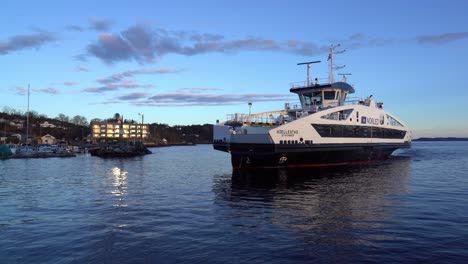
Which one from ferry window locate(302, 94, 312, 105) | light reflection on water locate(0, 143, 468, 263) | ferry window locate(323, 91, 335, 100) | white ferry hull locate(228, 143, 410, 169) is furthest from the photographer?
ferry window locate(302, 94, 312, 105)

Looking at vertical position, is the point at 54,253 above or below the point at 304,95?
below

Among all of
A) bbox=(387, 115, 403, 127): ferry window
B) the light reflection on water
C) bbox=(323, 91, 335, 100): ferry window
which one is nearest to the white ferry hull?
bbox=(323, 91, 335, 100): ferry window

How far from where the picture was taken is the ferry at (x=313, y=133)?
39.8m

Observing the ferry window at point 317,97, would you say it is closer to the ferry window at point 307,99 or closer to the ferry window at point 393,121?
the ferry window at point 307,99

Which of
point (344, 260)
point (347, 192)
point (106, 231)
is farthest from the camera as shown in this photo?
point (347, 192)

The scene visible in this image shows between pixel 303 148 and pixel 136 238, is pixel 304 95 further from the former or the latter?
pixel 136 238

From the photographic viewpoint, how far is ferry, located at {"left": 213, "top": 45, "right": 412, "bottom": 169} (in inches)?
1567

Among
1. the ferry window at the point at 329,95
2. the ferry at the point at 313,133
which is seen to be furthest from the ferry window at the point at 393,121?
the ferry window at the point at 329,95

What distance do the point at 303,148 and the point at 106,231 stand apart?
28715mm

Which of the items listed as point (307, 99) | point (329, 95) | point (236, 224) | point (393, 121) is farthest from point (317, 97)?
point (236, 224)

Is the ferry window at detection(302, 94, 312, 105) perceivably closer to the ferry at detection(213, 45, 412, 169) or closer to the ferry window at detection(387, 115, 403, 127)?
the ferry at detection(213, 45, 412, 169)

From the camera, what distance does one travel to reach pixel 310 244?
13.3 m

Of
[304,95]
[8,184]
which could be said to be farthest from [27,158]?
[304,95]

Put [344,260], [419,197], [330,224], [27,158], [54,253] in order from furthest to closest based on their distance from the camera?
[27,158], [419,197], [330,224], [54,253], [344,260]
